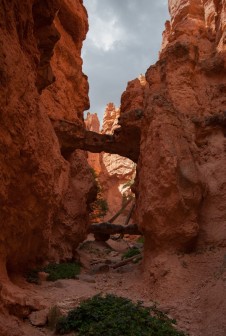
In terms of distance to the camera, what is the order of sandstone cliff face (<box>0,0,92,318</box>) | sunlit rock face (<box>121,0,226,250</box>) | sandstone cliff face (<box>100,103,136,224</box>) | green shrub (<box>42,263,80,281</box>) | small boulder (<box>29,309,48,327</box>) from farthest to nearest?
sandstone cliff face (<box>100,103,136,224</box>) < green shrub (<box>42,263,80,281</box>) < sunlit rock face (<box>121,0,226,250</box>) < small boulder (<box>29,309,48,327</box>) < sandstone cliff face (<box>0,0,92,318</box>)

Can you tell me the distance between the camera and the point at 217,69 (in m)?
14.0

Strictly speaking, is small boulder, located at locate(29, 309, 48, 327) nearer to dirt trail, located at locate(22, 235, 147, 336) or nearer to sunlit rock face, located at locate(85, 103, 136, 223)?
dirt trail, located at locate(22, 235, 147, 336)

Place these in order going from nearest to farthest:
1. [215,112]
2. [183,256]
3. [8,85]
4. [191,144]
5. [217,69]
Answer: [8,85]
[183,256]
[191,144]
[215,112]
[217,69]

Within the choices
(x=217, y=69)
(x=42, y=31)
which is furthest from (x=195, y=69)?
(x=42, y=31)

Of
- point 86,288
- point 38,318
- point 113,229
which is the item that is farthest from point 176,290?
point 113,229

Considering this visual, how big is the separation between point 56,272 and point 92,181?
6131 mm

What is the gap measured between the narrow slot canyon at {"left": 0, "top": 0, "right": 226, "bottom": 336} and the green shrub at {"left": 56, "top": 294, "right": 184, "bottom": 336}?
0.15ft

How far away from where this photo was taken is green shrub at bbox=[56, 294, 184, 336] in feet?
19.2

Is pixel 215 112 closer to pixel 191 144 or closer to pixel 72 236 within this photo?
pixel 191 144

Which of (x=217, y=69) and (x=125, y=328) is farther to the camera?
(x=217, y=69)

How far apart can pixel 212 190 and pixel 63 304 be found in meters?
5.73

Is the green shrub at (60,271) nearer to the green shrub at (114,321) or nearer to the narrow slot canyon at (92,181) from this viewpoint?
the narrow slot canyon at (92,181)

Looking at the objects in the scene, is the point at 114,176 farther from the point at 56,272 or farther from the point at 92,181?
the point at 56,272

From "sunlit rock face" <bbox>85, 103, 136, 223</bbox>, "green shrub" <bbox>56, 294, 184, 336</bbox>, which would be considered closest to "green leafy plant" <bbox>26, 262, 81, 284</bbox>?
"green shrub" <bbox>56, 294, 184, 336</bbox>
